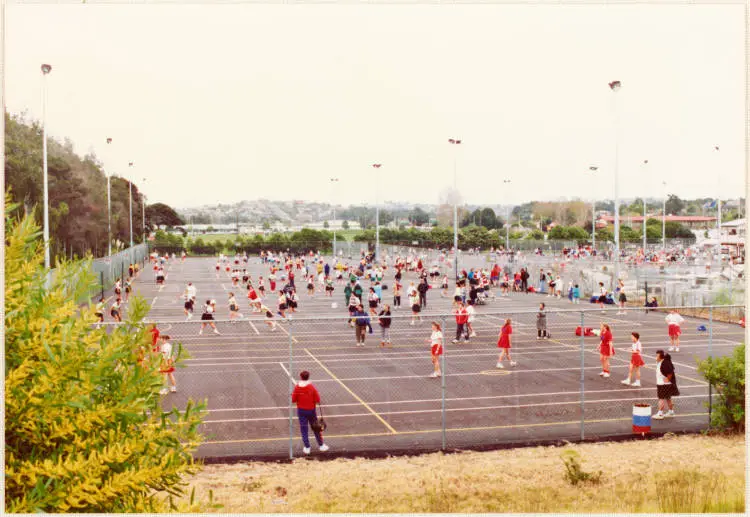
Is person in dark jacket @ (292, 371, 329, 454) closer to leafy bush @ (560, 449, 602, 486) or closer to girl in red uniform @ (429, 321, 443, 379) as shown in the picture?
leafy bush @ (560, 449, 602, 486)

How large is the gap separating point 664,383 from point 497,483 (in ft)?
19.8

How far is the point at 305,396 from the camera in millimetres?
14016

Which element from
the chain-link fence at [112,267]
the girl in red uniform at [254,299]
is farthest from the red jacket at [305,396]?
the chain-link fence at [112,267]

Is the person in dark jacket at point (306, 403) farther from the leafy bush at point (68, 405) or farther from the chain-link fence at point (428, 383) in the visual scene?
the leafy bush at point (68, 405)

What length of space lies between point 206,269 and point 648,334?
190 feet

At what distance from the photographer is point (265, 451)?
47.6 feet

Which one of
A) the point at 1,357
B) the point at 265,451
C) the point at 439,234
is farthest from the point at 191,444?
the point at 439,234

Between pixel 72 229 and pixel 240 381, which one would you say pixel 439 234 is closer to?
pixel 72 229

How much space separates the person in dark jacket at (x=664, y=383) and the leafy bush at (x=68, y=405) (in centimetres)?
1335

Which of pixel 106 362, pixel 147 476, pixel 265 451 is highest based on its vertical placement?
pixel 106 362

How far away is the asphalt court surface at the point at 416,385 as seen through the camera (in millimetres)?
15477

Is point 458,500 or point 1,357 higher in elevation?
point 1,357

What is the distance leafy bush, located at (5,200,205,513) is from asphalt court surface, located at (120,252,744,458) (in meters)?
4.15

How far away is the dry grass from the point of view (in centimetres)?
1130
